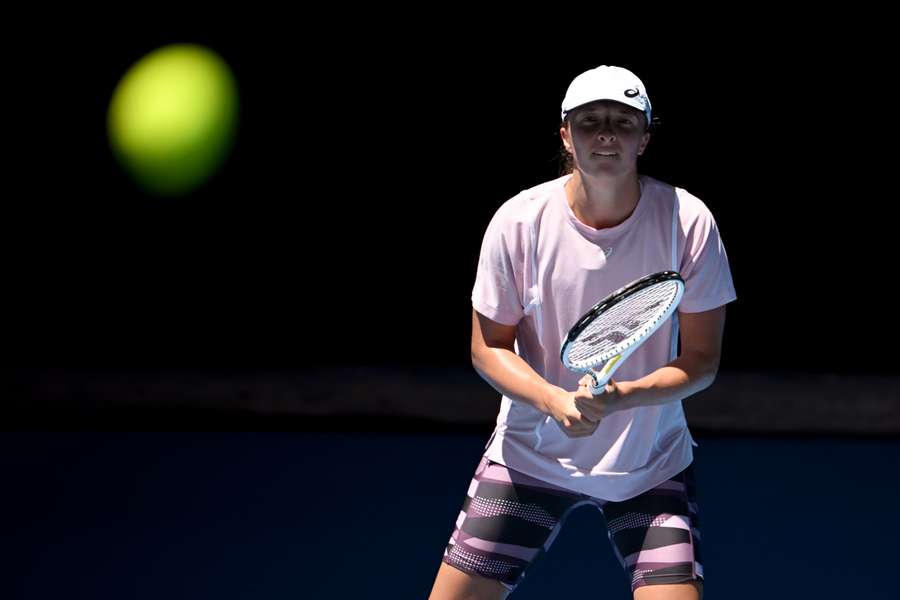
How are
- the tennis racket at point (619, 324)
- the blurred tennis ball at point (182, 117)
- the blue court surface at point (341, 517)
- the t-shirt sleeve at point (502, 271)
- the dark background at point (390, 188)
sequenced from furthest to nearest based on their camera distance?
the blurred tennis ball at point (182, 117) < the dark background at point (390, 188) < the blue court surface at point (341, 517) < the t-shirt sleeve at point (502, 271) < the tennis racket at point (619, 324)

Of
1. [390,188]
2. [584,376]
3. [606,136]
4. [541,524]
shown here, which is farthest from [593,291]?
[390,188]

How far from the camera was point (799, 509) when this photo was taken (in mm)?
4453

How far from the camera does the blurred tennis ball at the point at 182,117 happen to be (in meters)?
5.43

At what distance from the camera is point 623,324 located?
238cm

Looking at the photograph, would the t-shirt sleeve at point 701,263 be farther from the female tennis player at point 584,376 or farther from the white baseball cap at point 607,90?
the white baseball cap at point 607,90

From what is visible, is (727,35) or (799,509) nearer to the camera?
(799,509)

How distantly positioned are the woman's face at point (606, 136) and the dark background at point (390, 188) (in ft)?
9.17

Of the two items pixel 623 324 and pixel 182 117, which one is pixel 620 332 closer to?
pixel 623 324

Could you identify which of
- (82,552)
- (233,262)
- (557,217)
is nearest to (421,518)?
(82,552)

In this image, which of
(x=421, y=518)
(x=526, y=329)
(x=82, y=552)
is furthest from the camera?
(x=421, y=518)

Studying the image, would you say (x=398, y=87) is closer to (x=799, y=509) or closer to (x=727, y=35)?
(x=727, y=35)

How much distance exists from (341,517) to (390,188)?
5.33 feet

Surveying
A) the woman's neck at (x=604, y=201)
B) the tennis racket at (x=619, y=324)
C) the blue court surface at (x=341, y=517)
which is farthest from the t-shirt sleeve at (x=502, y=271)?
the blue court surface at (x=341, y=517)

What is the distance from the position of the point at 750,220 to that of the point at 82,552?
2863 millimetres
